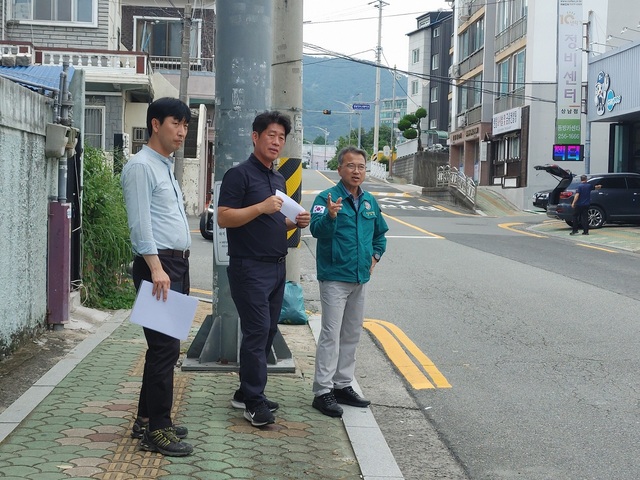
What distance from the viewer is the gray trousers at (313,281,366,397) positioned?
6203 millimetres

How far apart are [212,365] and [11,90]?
2.79 m

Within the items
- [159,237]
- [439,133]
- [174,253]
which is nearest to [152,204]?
[159,237]

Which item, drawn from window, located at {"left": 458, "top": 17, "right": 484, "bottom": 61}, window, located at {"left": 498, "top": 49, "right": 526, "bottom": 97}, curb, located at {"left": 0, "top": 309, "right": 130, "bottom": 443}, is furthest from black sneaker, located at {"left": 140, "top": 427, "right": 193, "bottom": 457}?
window, located at {"left": 458, "top": 17, "right": 484, "bottom": 61}

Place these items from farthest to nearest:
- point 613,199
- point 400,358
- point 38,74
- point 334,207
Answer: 1. point 613,199
2. point 38,74
3. point 400,358
4. point 334,207

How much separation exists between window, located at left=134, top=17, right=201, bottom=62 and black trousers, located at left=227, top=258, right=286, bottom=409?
33918 mm

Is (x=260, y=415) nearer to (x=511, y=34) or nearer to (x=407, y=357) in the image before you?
(x=407, y=357)

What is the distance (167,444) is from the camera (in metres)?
4.98

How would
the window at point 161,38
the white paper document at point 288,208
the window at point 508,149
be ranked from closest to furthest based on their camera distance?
the white paper document at point 288,208 < the window at point 161,38 < the window at point 508,149

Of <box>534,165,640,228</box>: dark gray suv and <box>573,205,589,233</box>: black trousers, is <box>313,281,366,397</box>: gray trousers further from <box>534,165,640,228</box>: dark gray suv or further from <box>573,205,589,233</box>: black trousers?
<box>534,165,640,228</box>: dark gray suv

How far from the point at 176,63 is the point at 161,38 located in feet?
4.30

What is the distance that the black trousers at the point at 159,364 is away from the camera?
5.06m

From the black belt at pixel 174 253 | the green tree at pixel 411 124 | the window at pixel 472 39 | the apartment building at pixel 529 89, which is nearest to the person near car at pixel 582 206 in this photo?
the apartment building at pixel 529 89

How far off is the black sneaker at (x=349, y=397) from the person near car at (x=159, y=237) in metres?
1.57

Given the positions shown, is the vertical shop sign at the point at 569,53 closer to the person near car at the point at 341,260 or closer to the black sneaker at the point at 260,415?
the person near car at the point at 341,260
